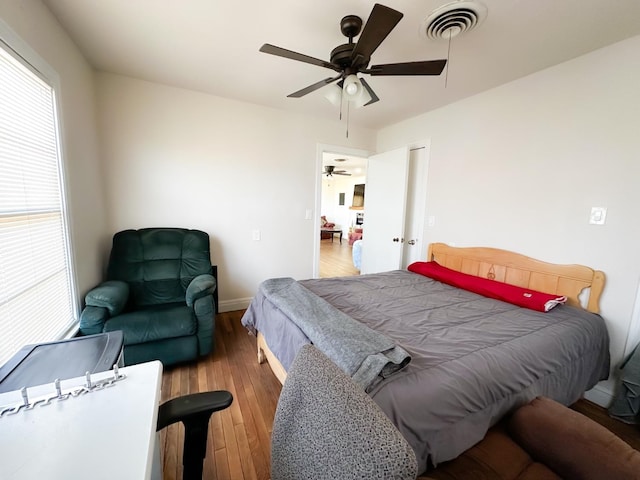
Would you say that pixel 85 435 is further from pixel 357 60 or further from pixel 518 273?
pixel 518 273

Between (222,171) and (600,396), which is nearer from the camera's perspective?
(600,396)

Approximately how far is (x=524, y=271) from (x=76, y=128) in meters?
3.80

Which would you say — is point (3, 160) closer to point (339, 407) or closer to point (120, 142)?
point (120, 142)

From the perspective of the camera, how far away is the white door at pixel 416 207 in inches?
123

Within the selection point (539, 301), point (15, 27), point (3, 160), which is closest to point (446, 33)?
point (539, 301)

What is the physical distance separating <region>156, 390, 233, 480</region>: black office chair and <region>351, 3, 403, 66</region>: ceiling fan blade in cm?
162

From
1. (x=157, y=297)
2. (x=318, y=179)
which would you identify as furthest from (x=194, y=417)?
(x=318, y=179)

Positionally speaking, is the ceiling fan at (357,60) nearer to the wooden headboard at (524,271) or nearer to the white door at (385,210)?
the white door at (385,210)

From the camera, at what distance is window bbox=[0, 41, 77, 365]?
4.02ft

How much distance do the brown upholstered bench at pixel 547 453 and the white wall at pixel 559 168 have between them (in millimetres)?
1251

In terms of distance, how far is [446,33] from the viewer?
1.61 m

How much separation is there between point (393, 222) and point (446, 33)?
2005 millimetres

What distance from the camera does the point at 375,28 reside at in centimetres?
124

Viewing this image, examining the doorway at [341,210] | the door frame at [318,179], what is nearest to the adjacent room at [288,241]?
the door frame at [318,179]
